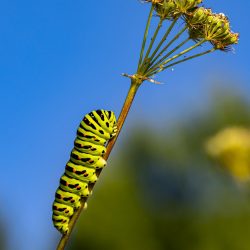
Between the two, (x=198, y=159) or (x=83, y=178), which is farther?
(x=198, y=159)

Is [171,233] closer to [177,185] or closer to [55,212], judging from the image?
[177,185]

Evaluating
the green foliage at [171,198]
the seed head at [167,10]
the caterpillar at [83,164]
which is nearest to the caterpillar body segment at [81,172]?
the caterpillar at [83,164]

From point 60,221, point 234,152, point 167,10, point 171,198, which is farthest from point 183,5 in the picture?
point 171,198

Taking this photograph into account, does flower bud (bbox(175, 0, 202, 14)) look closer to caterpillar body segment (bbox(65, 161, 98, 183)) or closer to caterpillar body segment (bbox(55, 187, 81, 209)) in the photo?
caterpillar body segment (bbox(65, 161, 98, 183))

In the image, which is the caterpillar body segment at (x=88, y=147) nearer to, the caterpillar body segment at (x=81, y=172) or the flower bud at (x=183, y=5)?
the caterpillar body segment at (x=81, y=172)

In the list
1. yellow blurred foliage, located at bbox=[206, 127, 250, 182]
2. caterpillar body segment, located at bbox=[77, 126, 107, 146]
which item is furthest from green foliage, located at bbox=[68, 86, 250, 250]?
caterpillar body segment, located at bbox=[77, 126, 107, 146]

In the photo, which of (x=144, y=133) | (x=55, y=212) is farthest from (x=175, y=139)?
(x=55, y=212)
